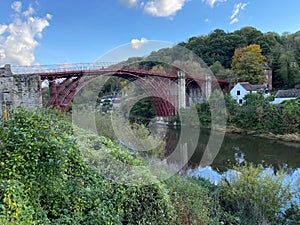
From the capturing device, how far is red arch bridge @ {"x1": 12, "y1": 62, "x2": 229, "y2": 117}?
418 inches

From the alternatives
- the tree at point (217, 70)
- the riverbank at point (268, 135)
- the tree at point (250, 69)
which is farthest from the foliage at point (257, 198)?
the tree at point (217, 70)

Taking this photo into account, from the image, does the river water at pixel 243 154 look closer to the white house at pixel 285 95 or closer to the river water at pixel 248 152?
the river water at pixel 248 152

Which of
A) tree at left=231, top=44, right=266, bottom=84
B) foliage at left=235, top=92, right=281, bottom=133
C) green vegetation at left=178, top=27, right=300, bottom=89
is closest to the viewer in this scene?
foliage at left=235, top=92, right=281, bottom=133

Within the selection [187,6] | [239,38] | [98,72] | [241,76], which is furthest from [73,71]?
[239,38]

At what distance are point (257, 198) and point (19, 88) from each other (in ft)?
21.1

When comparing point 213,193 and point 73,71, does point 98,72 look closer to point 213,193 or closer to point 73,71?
point 73,71

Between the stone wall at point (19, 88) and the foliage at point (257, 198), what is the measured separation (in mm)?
5072

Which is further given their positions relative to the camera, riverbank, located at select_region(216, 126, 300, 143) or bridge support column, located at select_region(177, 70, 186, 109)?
bridge support column, located at select_region(177, 70, 186, 109)

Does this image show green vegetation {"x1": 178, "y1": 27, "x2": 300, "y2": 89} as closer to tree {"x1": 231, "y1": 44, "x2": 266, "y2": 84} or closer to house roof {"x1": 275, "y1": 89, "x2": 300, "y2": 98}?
tree {"x1": 231, "y1": 44, "x2": 266, "y2": 84}

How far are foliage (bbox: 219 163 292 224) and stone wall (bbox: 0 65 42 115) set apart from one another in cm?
507

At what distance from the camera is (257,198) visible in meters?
3.92

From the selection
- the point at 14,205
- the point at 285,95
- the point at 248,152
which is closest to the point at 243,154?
the point at 248,152

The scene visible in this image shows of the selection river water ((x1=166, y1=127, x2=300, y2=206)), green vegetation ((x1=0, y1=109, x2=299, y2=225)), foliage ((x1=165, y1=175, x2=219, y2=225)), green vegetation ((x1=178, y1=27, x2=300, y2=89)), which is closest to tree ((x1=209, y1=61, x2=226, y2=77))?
green vegetation ((x1=178, y1=27, x2=300, y2=89))

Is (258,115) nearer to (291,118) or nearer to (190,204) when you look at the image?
(291,118)
